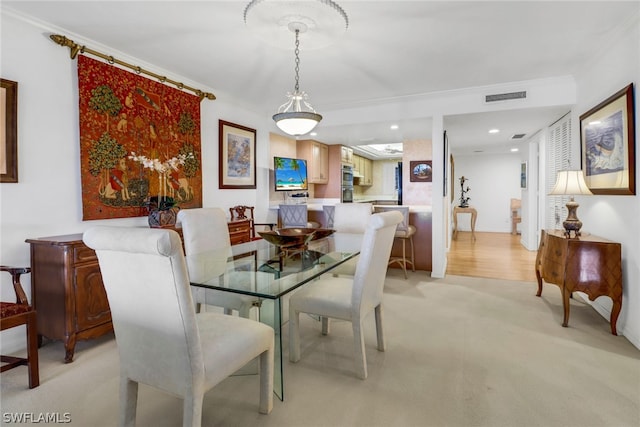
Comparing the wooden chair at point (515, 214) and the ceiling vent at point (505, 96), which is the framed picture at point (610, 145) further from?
the wooden chair at point (515, 214)

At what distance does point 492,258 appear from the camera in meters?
5.61

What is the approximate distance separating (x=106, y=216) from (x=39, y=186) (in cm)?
54

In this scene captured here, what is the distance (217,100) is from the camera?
4.33 m

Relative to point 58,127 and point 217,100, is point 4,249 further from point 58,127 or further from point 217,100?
point 217,100

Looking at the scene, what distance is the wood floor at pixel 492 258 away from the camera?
4.61 metres

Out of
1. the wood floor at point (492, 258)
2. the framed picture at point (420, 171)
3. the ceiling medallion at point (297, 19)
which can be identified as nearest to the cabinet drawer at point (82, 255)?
the ceiling medallion at point (297, 19)

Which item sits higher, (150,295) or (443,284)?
(150,295)

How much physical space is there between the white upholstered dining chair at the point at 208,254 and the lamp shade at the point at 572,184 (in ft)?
9.49

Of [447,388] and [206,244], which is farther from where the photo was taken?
[206,244]

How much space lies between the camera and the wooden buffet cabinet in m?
2.30

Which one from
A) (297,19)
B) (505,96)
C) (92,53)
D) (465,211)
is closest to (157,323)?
(297,19)

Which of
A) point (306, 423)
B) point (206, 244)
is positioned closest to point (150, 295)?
point (306, 423)

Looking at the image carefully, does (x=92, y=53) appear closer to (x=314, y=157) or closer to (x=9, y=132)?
(x=9, y=132)

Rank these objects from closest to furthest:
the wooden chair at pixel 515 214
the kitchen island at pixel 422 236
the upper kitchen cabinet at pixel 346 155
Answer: the kitchen island at pixel 422 236
the upper kitchen cabinet at pixel 346 155
the wooden chair at pixel 515 214
